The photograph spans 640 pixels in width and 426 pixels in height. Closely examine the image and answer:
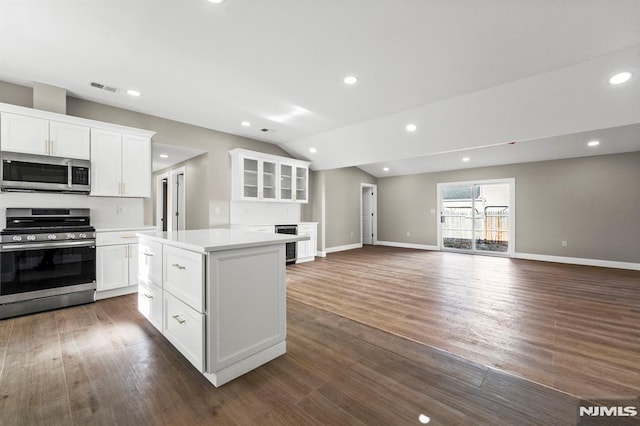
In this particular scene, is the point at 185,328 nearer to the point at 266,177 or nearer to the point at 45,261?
the point at 45,261

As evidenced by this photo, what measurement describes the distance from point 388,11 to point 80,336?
12.5ft

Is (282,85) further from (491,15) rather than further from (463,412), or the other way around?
(463,412)

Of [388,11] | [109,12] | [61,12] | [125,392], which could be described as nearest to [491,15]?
[388,11]

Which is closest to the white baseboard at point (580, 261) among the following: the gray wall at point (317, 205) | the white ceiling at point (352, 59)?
the white ceiling at point (352, 59)

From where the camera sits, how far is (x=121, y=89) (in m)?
3.33

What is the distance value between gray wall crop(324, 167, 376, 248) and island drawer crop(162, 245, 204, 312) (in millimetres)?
5046

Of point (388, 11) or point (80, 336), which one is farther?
point (80, 336)

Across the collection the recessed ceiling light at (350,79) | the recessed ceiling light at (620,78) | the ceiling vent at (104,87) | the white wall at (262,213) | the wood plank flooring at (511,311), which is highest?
the recessed ceiling light at (350,79)

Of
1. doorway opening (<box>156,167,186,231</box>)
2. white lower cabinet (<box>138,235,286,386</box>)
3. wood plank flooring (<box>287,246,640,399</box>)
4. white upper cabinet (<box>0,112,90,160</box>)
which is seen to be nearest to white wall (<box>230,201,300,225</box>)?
wood plank flooring (<box>287,246,640,399</box>)

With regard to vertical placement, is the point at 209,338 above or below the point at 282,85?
below

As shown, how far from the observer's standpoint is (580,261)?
568 centimetres

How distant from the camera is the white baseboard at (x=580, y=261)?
5.21 meters

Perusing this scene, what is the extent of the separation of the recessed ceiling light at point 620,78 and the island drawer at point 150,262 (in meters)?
4.77

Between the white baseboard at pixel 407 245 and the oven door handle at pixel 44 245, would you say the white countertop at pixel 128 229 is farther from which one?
the white baseboard at pixel 407 245
